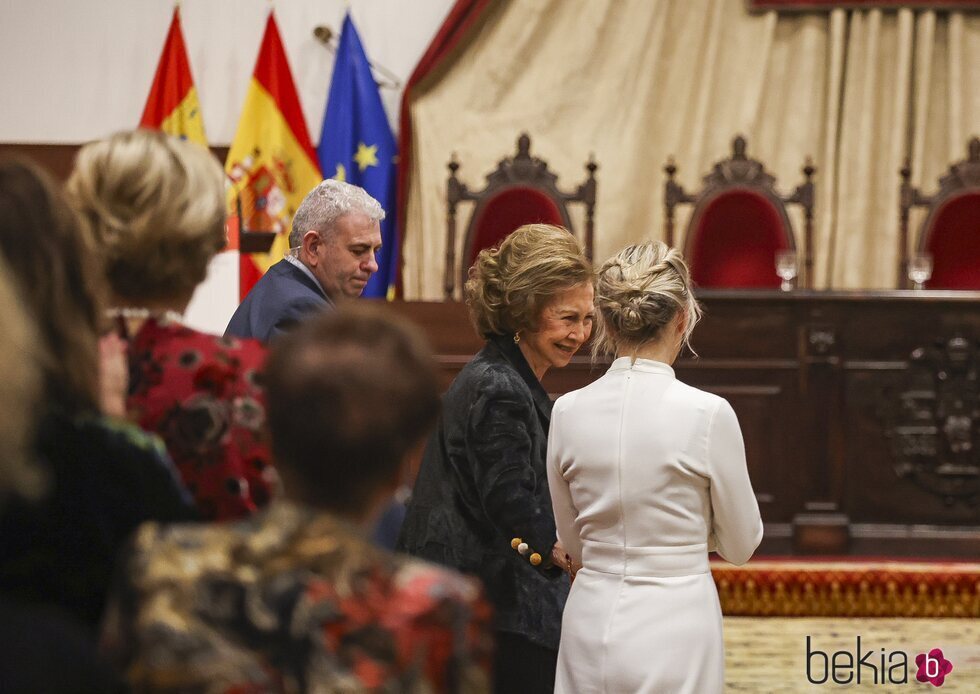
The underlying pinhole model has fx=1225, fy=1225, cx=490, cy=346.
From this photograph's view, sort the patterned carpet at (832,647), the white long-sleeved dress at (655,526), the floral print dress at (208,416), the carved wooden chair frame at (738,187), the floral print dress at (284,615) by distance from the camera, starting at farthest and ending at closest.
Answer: the carved wooden chair frame at (738,187) → the patterned carpet at (832,647) → the white long-sleeved dress at (655,526) → the floral print dress at (208,416) → the floral print dress at (284,615)

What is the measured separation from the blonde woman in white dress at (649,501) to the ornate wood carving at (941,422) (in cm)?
357

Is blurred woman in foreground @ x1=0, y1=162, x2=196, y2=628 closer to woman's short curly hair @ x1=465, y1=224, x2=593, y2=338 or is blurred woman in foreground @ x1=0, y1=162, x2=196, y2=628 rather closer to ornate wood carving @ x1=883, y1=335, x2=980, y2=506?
woman's short curly hair @ x1=465, y1=224, x2=593, y2=338

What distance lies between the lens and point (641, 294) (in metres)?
2.24

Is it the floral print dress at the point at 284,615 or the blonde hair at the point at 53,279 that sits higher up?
the blonde hair at the point at 53,279

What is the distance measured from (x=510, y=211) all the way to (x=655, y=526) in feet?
15.5

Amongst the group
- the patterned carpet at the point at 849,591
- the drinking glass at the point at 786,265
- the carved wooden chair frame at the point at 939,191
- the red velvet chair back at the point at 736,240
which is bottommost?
the patterned carpet at the point at 849,591

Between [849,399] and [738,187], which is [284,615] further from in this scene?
[738,187]

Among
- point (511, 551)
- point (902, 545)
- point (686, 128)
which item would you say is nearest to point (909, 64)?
point (686, 128)

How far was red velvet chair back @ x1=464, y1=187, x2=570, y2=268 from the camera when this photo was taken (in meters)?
6.76

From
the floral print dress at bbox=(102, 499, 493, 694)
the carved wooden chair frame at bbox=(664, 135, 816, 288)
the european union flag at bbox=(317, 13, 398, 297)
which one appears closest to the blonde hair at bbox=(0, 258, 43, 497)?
the floral print dress at bbox=(102, 499, 493, 694)

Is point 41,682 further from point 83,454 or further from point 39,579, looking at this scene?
point 83,454

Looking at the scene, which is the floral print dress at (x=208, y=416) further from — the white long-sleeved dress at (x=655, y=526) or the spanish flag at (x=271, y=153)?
the spanish flag at (x=271, y=153)

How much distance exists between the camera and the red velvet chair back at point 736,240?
6.77 meters

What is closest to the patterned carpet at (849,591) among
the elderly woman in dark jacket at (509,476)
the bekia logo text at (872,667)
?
the bekia logo text at (872,667)
